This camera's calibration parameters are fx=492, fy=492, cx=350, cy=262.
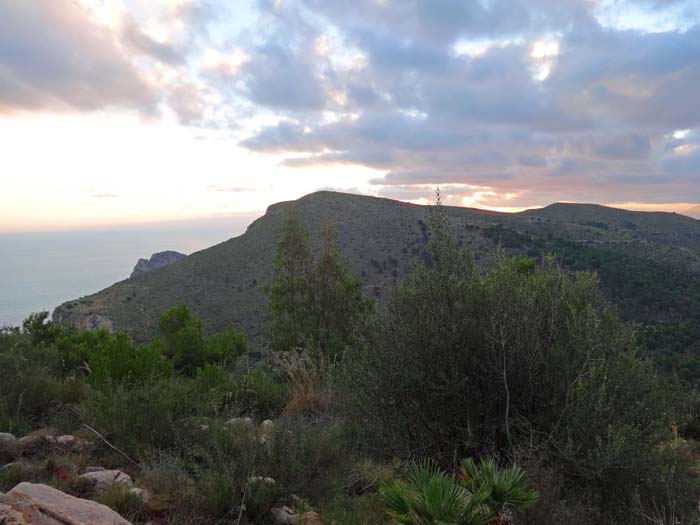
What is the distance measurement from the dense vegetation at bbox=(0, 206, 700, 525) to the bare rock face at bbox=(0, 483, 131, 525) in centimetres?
50

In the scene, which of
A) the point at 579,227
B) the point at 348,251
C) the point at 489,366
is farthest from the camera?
the point at 579,227

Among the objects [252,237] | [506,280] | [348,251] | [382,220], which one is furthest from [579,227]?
[506,280]

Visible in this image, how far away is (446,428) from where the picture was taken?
4.38 m

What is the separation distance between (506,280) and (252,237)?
175 ft

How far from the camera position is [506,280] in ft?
15.2

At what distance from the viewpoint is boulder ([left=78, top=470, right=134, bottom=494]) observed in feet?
12.5

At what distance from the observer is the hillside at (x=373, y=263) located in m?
38.1

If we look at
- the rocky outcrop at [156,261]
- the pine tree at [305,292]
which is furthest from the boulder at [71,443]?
the rocky outcrop at [156,261]

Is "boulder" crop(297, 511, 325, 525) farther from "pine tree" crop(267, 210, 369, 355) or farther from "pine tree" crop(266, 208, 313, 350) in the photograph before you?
"pine tree" crop(266, 208, 313, 350)

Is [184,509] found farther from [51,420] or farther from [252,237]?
[252,237]

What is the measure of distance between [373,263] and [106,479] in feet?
142

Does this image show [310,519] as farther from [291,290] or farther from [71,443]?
[291,290]

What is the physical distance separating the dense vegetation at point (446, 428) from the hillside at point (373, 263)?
2393cm

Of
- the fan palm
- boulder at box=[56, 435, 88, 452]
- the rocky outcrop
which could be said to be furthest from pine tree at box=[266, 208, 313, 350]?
the rocky outcrop
